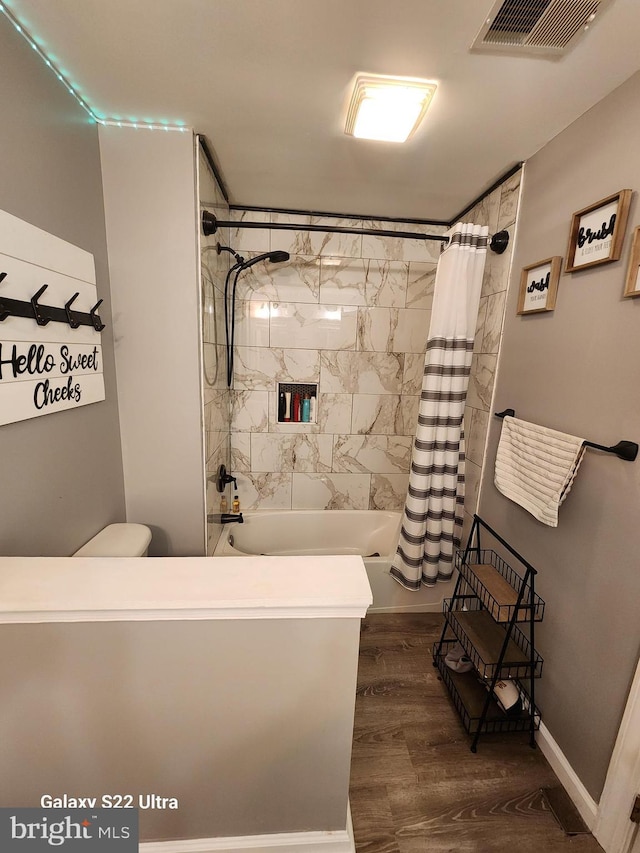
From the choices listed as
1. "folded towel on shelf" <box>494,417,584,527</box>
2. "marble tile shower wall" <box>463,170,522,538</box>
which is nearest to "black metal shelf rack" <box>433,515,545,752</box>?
"folded towel on shelf" <box>494,417,584,527</box>

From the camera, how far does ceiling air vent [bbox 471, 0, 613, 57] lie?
861mm

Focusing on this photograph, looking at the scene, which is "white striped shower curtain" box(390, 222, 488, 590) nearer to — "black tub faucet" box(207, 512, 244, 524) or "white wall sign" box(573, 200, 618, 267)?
"white wall sign" box(573, 200, 618, 267)

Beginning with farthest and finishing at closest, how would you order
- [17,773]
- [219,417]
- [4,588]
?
[219,417] < [17,773] < [4,588]

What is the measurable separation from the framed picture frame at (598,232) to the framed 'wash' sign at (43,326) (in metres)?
1.73

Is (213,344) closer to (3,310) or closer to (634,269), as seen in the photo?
(3,310)

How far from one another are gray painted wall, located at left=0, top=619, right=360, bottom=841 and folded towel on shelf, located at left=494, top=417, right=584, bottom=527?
0.86 m

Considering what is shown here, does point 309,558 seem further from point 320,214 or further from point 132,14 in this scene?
point 320,214

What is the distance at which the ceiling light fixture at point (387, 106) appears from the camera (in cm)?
114

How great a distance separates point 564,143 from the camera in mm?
1335

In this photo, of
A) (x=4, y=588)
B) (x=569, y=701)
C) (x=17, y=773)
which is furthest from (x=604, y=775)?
(x=4, y=588)

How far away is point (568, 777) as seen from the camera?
1.25 meters

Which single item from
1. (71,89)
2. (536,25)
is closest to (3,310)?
(71,89)

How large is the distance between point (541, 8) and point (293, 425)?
2035mm

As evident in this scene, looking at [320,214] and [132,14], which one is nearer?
[132,14]
